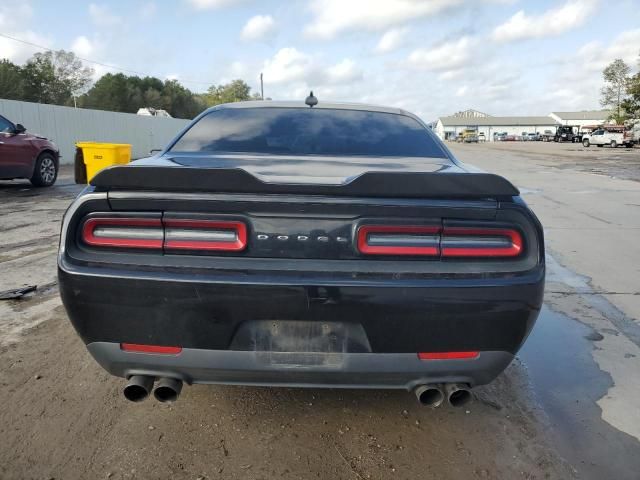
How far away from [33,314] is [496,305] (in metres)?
3.38

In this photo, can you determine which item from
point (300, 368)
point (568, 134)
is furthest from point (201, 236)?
point (568, 134)

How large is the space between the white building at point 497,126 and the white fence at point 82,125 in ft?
339

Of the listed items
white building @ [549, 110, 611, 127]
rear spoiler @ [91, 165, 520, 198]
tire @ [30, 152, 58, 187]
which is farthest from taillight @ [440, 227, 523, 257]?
white building @ [549, 110, 611, 127]

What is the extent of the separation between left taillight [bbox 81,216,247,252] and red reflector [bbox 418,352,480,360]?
2.71 ft

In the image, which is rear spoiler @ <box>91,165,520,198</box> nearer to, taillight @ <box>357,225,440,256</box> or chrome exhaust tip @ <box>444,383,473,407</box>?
taillight @ <box>357,225,440,256</box>

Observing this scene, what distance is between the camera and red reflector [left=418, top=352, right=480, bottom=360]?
197 cm

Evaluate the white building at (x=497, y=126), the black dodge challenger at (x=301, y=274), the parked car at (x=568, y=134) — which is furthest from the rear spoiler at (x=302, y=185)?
the white building at (x=497, y=126)

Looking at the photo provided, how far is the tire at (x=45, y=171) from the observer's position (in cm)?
1105

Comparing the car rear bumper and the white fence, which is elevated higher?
the white fence

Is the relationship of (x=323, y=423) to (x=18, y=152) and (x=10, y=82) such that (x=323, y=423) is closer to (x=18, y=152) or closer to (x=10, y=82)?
(x=18, y=152)

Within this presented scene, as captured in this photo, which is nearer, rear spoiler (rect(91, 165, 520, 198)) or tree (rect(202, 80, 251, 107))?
rear spoiler (rect(91, 165, 520, 198))

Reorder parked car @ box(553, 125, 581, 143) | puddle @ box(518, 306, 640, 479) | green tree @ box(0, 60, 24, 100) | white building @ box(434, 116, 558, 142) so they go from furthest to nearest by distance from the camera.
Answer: white building @ box(434, 116, 558, 142) < parked car @ box(553, 125, 581, 143) < green tree @ box(0, 60, 24, 100) < puddle @ box(518, 306, 640, 479)

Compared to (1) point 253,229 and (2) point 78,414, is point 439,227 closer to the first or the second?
(1) point 253,229

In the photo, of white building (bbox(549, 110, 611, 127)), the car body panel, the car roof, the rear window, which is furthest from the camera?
Answer: white building (bbox(549, 110, 611, 127))
